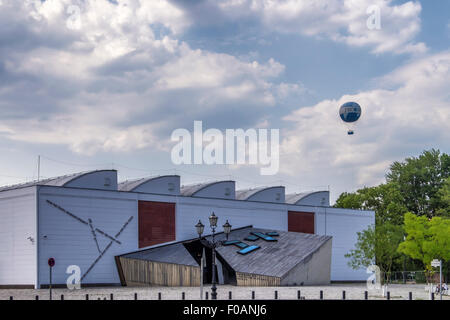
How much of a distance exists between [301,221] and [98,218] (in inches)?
1041

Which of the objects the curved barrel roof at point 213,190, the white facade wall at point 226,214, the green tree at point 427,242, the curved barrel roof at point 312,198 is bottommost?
the green tree at point 427,242

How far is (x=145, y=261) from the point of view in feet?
194

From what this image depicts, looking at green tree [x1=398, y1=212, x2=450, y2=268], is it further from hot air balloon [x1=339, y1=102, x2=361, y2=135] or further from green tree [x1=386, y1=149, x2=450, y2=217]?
green tree [x1=386, y1=149, x2=450, y2=217]

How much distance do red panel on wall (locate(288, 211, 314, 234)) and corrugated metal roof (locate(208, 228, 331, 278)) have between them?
11611mm

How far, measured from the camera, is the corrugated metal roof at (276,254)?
176 feet

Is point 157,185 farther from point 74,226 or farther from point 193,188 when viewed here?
point 74,226

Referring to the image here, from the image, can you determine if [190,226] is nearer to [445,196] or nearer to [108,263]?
[108,263]

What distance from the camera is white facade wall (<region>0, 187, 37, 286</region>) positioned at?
56.6 metres

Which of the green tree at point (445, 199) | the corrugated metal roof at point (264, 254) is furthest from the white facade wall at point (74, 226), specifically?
the green tree at point (445, 199)

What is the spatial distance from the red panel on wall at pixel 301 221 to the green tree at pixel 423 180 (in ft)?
106

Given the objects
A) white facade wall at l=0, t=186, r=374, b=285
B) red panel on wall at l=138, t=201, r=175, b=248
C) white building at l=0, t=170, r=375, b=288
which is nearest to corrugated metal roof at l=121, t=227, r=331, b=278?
red panel on wall at l=138, t=201, r=175, b=248

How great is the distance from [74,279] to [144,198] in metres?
10.8

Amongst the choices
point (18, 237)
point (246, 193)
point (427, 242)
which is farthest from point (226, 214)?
point (427, 242)

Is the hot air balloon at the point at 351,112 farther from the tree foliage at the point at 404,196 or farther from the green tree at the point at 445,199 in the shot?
the green tree at the point at 445,199
